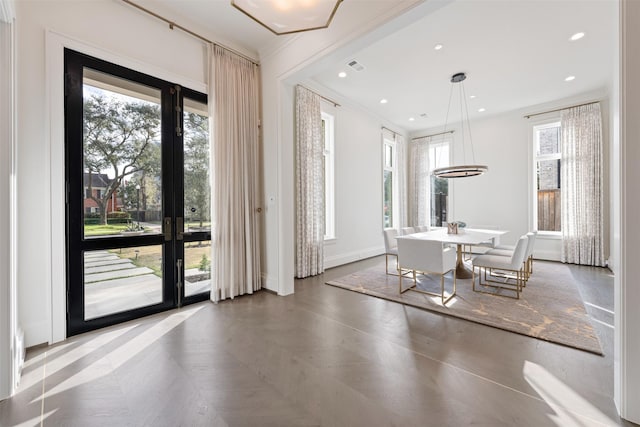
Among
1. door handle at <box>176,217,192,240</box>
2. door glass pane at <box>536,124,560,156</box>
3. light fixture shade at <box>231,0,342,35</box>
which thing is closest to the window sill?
door glass pane at <box>536,124,560,156</box>

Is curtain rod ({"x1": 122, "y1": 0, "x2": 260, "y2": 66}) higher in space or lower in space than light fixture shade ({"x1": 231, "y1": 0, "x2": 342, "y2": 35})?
higher

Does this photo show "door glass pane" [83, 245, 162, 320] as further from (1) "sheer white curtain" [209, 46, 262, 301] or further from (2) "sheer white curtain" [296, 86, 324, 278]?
(2) "sheer white curtain" [296, 86, 324, 278]

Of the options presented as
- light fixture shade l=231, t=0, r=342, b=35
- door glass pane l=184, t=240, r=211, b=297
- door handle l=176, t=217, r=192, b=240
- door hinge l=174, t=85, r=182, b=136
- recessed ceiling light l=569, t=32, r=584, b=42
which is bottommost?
door glass pane l=184, t=240, r=211, b=297

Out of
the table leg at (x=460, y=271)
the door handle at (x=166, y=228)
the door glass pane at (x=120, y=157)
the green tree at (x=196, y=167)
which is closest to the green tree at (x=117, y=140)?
the door glass pane at (x=120, y=157)

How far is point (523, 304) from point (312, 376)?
9.04ft

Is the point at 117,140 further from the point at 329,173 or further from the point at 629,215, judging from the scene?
the point at 629,215

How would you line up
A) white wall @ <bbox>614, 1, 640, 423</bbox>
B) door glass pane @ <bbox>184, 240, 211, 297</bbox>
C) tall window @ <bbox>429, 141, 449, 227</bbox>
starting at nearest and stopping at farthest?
white wall @ <bbox>614, 1, 640, 423</bbox> < door glass pane @ <bbox>184, 240, 211, 297</bbox> < tall window @ <bbox>429, 141, 449, 227</bbox>

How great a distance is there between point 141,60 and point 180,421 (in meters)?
3.31

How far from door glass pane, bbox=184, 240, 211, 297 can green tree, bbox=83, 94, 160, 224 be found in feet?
3.03

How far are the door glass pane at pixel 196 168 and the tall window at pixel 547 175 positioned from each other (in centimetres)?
666

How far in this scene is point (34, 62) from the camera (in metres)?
2.21

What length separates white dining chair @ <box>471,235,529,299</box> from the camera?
3.31 m

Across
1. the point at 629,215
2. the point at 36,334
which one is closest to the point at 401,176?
the point at 629,215

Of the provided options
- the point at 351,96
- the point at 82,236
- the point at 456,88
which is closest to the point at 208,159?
the point at 82,236
